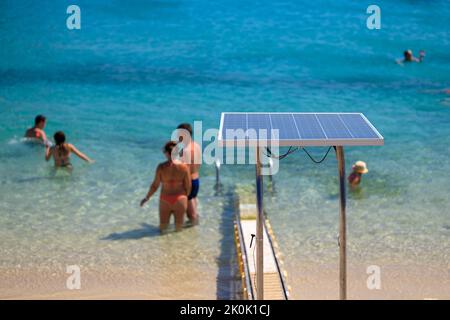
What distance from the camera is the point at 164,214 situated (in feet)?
24.1

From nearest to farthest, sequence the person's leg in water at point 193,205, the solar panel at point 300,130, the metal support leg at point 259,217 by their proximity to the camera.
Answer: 1. the solar panel at point 300,130
2. the metal support leg at point 259,217
3. the person's leg in water at point 193,205

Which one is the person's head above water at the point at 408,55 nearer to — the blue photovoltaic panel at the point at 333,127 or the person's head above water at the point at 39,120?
the person's head above water at the point at 39,120

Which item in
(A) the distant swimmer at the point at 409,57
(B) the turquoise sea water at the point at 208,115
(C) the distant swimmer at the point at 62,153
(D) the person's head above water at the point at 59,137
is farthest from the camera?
(A) the distant swimmer at the point at 409,57

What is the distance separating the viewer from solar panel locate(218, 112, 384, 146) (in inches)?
147

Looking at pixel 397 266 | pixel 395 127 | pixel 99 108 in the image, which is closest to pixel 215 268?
pixel 397 266

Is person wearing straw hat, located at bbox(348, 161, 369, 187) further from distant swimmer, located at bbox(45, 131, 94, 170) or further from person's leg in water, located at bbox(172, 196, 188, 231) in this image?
A: distant swimmer, located at bbox(45, 131, 94, 170)

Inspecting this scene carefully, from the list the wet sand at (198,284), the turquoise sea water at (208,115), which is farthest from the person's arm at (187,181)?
the wet sand at (198,284)

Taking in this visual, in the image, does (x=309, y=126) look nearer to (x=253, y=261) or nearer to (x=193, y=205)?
(x=253, y=261)

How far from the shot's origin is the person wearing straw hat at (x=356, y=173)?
8.63 m

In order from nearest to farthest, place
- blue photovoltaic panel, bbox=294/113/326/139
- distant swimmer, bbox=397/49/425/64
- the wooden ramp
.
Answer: blue photovoltaic panel, bbox=294/113/326/139 < the wooden ramp < distant swimmer, bbox=397/49/425/64

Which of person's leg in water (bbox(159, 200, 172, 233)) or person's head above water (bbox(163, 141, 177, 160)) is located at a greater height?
person's head above water (bbox(163, 141, 177, 160))

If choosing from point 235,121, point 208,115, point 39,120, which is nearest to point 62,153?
point 39,120

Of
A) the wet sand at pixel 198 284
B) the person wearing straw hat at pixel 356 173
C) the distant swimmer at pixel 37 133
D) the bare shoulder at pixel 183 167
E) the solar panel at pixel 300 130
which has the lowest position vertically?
the wet sand at pixel 198 284

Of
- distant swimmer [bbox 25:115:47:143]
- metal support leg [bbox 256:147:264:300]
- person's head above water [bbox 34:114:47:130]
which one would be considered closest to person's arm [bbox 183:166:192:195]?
metal support leg [bbox 256:147:264:300]
